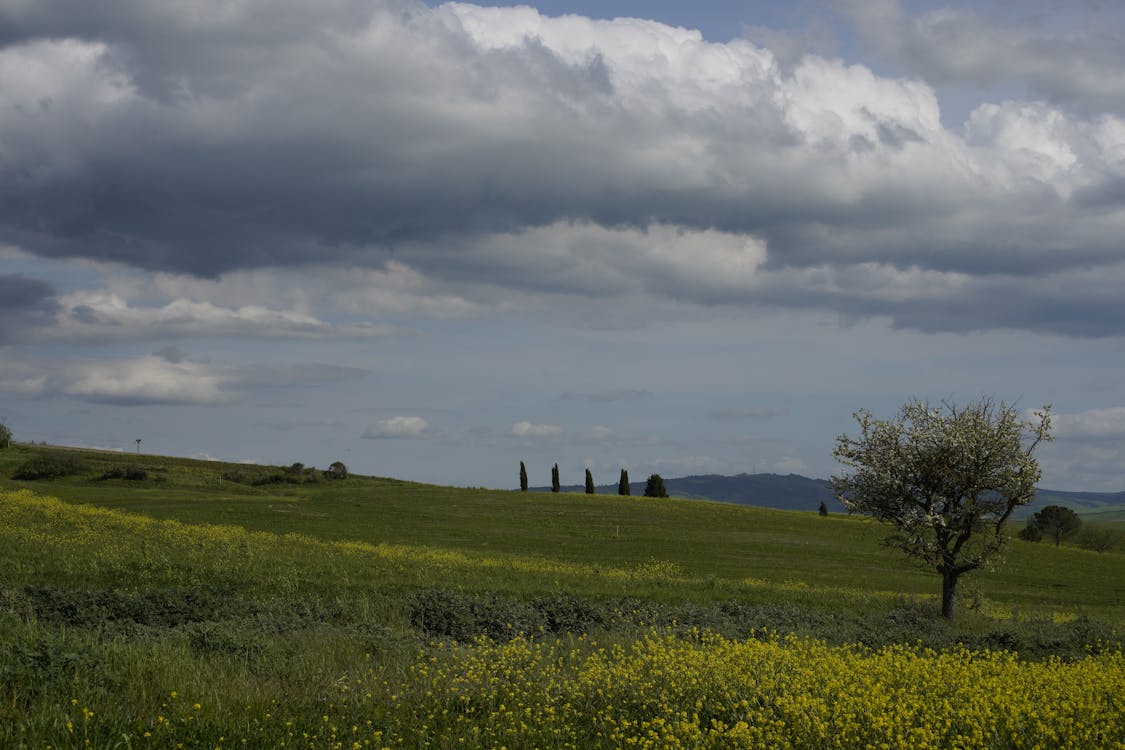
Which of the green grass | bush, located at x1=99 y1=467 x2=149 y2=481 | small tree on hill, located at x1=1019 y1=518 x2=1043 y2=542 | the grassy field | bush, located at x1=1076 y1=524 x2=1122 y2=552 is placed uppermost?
bush, located at x1=99 y1=467 x2=149 y2=481

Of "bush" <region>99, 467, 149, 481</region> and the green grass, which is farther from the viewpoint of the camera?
"bush" <region>99, 467, 149, 481</region>

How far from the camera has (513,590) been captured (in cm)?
2747

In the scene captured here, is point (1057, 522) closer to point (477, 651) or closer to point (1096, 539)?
point (1096, 539)

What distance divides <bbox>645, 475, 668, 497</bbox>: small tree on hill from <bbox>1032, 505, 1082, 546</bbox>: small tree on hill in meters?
45.2

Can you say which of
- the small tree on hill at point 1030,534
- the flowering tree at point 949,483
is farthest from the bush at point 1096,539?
the flowering tree at point 949,483

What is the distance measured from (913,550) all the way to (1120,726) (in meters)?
16.5

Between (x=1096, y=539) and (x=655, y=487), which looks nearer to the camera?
(x=1096, y=539)

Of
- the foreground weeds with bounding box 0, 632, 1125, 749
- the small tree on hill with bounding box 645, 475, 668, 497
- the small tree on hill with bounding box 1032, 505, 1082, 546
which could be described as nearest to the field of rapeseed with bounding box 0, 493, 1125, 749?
the foreground weeds with bounding box 0, 632, 1125, 749

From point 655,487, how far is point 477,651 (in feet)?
353

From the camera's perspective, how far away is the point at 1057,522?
101500 millimetres

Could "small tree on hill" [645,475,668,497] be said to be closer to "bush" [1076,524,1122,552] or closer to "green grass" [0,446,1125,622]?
"green grass" [0,446,1125,622]

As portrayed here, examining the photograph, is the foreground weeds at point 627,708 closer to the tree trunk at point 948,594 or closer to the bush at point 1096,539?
the tree trunk at point 948,594

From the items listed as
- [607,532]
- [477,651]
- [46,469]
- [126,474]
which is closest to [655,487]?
[607,532]

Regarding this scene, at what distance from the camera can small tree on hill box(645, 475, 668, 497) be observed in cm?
12009
